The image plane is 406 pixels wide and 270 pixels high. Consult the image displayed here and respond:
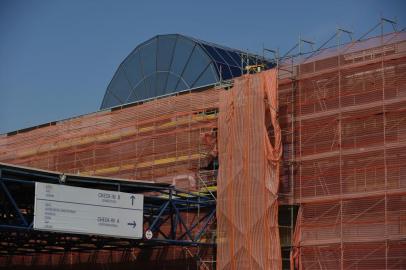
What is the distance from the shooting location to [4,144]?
6150 cm

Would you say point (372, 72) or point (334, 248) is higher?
point (372, 72)

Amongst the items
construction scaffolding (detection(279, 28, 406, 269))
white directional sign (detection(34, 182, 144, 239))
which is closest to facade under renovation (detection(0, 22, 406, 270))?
construction scaffolding (detection(279, 28, 406, 269))

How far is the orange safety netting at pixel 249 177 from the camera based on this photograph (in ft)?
127

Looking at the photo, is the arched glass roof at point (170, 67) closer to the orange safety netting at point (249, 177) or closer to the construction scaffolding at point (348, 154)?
the orange safety netting at point (249, 177)

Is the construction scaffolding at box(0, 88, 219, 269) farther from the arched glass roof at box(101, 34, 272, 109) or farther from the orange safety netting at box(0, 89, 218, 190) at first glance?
the arched glass roof at box(101, 34, 272, 109)

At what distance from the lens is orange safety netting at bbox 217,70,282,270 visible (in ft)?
127

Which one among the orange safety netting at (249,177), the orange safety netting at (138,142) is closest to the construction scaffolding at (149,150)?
the orange safety netting at (138,142)

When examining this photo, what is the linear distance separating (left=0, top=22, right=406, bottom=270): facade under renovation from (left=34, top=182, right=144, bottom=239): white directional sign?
103cm

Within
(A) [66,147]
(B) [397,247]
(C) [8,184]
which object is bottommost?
(B) [397,247]

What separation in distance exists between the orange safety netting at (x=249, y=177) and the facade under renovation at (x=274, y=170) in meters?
0.06

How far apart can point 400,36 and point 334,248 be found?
10.1m

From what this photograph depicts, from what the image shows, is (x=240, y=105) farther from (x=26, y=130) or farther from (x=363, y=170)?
(x=26, y=130)

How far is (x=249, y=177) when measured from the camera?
131 ft

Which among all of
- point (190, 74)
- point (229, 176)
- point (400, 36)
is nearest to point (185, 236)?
point (229, 176)
